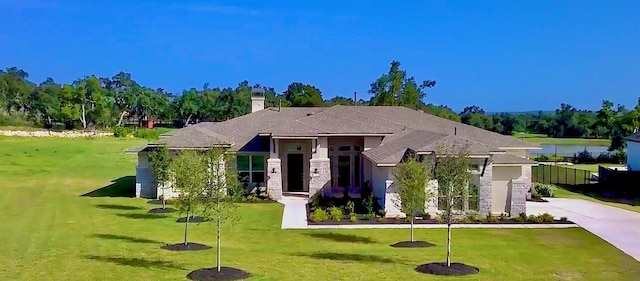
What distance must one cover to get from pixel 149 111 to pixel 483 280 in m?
105

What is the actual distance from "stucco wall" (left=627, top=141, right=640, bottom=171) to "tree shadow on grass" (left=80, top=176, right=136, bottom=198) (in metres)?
32.4

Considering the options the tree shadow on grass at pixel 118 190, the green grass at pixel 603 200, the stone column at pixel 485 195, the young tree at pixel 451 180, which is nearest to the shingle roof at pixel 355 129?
the stone column at pixel 485 195

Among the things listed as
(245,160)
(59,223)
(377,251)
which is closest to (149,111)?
(245,160)

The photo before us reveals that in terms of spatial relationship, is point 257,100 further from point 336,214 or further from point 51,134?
point 51,134

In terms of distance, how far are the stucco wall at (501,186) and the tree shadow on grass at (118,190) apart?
1734 cm

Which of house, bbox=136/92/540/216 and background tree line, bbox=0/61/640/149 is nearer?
house, bbox=136/92/540/216

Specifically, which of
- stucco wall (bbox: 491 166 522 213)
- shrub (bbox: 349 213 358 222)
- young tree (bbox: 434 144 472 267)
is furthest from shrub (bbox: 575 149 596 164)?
young tree (bbox: 434 144 472 267)

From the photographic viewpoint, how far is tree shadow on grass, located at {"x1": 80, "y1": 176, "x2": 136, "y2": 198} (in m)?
32.1

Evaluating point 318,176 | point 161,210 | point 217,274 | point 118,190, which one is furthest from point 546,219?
point 118,190

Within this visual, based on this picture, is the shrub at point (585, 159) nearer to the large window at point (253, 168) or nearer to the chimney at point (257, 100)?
the chimney at point (257, 100)

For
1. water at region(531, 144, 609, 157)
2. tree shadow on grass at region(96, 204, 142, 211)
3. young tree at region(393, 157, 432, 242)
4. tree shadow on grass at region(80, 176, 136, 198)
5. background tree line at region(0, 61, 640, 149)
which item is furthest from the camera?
background tree line at region(0, 61, 640, 149)

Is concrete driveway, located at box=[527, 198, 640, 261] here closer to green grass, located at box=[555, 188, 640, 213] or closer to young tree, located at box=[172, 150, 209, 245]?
green grass, located at box=[555, 188, 640, 213]

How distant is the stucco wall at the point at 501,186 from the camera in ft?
82.4

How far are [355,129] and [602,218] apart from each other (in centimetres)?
1118
